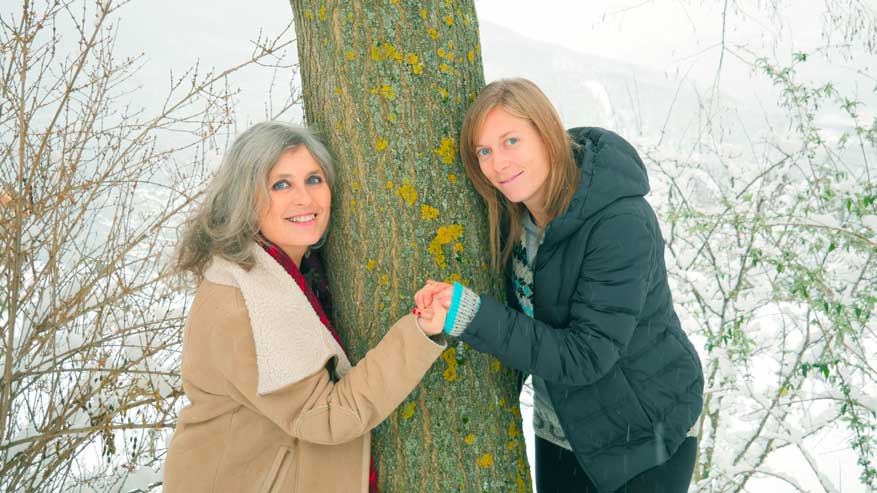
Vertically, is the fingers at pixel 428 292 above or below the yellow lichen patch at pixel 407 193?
below

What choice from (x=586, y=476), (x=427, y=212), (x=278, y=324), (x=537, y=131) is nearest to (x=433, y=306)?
(x=427, y=212)

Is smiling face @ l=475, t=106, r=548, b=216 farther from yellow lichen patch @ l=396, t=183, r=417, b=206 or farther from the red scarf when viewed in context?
the red scarf

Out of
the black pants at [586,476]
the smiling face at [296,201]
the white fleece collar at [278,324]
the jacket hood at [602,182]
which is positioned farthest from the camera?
the black pants at [586,476]

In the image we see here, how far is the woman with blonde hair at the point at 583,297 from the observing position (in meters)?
1.74

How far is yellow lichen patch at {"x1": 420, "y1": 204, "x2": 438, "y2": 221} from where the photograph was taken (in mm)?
1846

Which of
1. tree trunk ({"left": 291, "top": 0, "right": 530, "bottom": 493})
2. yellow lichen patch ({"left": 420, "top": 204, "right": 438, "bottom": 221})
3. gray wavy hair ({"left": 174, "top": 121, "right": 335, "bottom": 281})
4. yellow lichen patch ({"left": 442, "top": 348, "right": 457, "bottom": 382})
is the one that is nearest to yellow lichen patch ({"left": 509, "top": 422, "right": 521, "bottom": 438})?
tree trunk ({"left": 291, "top": 0, "right": 530, "bottom": 493})

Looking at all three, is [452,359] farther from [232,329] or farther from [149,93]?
[149,93]

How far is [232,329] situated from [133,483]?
2.72 m

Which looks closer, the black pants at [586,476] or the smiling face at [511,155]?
the smiling face at [511,155]

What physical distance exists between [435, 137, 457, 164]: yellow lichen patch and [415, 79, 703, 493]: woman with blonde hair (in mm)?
31

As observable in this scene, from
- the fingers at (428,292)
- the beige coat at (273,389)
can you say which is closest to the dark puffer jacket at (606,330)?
the fingers at (428,292)

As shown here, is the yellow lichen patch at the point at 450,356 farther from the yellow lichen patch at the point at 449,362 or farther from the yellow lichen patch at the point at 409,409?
the yellow lichen patch at the point at 409,409

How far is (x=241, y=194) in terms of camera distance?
1.91m

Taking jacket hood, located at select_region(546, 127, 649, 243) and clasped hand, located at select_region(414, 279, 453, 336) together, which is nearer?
clasped hand, located at select_region(414, 279, 453, 336)
